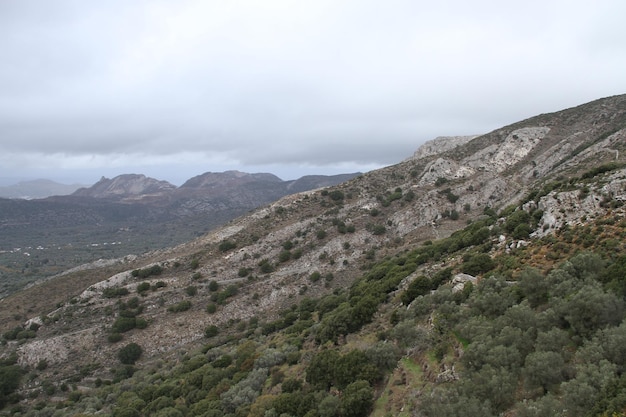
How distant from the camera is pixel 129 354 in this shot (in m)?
44.6

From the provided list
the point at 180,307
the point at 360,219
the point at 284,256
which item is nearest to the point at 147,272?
the point at 180,307

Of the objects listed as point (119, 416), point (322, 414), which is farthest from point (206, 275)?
point (322, 414)

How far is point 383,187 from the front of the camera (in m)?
73.9

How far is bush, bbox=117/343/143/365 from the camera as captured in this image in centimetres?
4447

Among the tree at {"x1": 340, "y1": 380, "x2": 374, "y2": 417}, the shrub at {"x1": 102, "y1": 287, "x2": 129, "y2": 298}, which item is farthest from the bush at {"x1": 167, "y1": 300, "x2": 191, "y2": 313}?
the tree at {"x1": 340, "y1": 380, "x2": 374, "y2": 417}

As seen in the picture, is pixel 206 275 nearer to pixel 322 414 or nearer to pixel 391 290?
pixel 391 290

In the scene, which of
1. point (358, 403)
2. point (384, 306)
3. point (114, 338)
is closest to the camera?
point (358, 403)

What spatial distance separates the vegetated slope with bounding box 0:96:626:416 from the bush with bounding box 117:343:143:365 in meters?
0.18

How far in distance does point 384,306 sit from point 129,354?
104 feet

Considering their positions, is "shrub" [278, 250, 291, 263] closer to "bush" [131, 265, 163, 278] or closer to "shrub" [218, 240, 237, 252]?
"shrub" [218, 240, 237, 252]

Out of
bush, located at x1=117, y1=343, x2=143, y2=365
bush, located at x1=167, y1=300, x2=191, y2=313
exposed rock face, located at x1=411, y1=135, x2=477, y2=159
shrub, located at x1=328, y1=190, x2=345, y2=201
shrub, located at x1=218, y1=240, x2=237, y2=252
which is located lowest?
bush, located at x1=117, y1=343, x2=143, y2=365

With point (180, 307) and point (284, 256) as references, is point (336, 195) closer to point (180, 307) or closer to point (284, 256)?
point (284, 256)

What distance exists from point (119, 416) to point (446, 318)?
2303 centimetres

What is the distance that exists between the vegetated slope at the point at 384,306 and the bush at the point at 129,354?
6.9 inches
